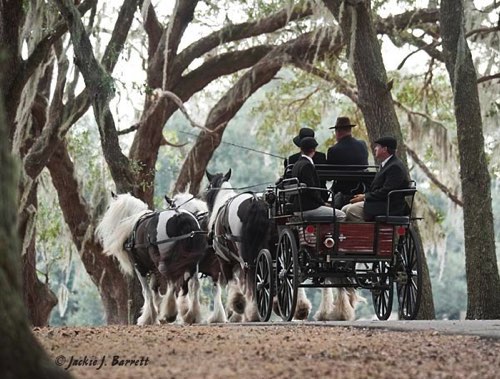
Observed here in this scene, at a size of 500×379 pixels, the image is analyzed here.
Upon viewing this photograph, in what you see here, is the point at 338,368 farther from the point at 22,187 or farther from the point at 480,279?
the point at 22,187

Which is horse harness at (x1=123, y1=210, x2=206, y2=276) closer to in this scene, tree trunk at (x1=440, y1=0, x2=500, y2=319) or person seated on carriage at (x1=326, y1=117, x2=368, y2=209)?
person seated on carriage at (x1=326, y1=117, x2=368, y2=209)

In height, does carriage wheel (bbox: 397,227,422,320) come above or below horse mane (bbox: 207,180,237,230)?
below

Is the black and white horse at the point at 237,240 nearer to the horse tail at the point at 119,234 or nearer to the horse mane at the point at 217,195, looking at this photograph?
the horse mane at the point at 217,195

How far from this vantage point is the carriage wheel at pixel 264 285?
41.6 ft

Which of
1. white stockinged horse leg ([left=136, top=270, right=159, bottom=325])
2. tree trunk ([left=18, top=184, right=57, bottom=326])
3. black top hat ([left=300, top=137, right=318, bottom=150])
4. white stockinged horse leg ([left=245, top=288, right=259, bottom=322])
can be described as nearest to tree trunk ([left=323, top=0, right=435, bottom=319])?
black top hat ([left=300, top=137, right=318, bottom=150])

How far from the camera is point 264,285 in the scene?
12930 millimetres

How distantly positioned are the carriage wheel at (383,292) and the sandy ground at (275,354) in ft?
9.80

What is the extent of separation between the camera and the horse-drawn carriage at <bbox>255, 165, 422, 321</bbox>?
12.0 metres

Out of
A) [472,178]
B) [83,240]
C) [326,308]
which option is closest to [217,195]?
[326,308]

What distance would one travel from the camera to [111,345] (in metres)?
8.23

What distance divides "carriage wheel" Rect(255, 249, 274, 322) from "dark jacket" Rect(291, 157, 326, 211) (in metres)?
0.85

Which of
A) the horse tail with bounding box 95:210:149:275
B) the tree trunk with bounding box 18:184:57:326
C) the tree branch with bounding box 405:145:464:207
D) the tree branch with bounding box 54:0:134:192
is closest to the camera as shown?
the tree branch with bounding box 54:0:134:192

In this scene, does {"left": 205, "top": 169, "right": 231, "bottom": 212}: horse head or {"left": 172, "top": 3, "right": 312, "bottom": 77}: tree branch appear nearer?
{"left": 205, "top": 169, "right": 231, "bottom": 212}: horse head

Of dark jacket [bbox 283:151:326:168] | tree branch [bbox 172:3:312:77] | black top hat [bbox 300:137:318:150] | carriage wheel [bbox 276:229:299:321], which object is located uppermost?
tree branch [bbox 172:3:312:77]
